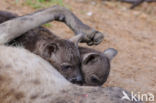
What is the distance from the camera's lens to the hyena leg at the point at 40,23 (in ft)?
11.8

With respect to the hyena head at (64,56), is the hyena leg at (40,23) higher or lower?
higher

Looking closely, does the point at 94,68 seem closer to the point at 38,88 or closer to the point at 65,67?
the point at 65,67

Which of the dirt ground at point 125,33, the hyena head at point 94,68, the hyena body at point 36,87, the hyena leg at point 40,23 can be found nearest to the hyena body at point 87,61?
the hyena head at point 94,68

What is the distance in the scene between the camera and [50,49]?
407cm

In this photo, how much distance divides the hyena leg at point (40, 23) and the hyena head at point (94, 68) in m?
0.22

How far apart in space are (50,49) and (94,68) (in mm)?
610

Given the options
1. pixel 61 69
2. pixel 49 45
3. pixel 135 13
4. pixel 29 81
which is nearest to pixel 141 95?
pixel 61 69

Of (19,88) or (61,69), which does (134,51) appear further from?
(19,88)

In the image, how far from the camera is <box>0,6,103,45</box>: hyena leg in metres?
3.61

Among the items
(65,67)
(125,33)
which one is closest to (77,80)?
(65,67)

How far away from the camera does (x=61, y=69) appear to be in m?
3.95

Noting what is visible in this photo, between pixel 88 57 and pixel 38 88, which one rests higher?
pixel 38 88

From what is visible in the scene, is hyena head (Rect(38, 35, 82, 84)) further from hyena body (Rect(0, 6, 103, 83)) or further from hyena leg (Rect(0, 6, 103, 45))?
hyena leg (Rect(0, 6, 103, 45))

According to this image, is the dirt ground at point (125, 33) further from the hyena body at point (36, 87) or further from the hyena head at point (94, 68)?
the hyena body at point (36, 87)
